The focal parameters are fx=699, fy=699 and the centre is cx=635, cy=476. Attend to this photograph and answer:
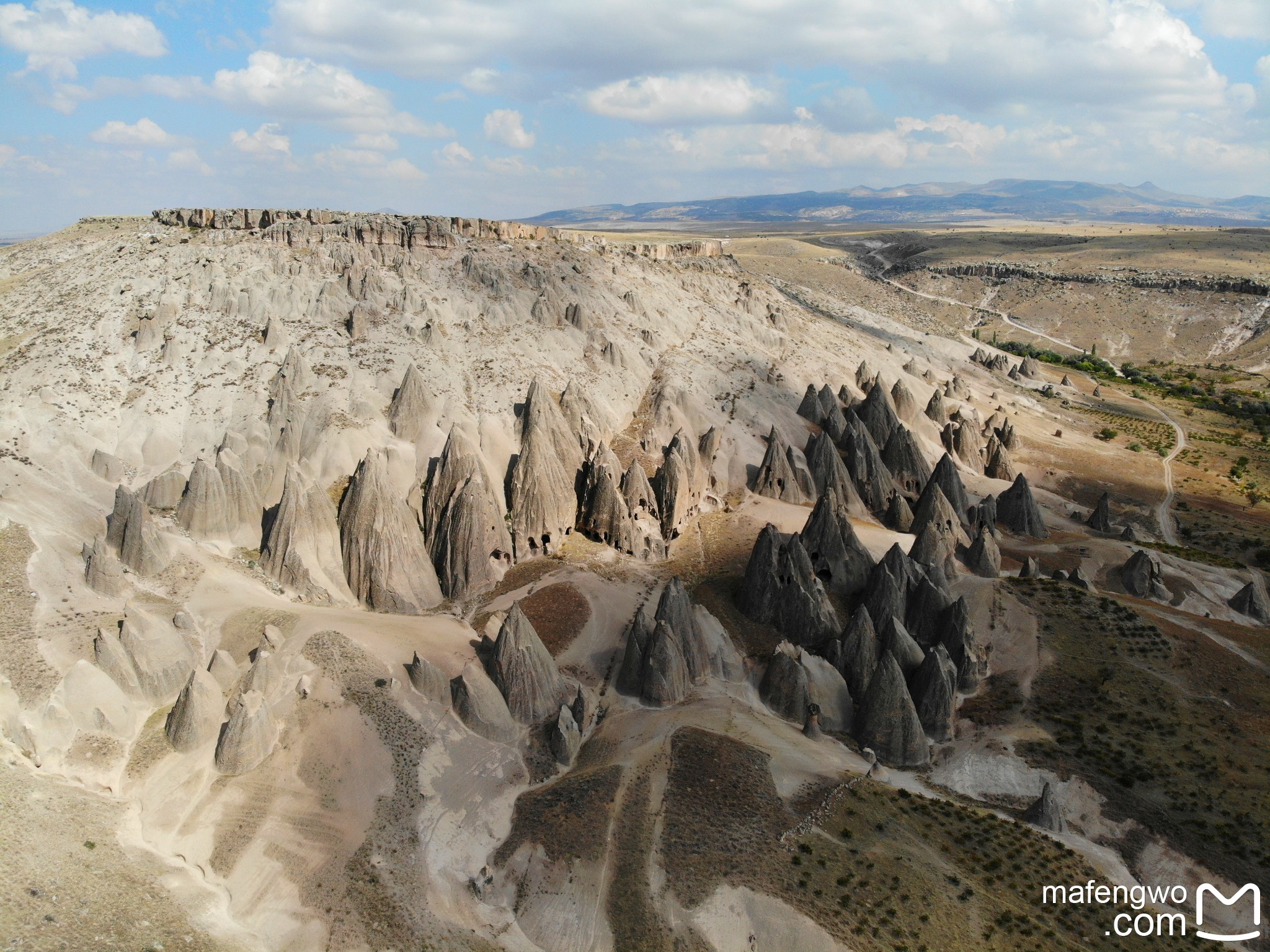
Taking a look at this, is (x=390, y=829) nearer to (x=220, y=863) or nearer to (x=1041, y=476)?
(x=220, y=863)

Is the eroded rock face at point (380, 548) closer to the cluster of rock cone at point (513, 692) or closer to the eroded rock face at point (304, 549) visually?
the eroded rock face at point (304, 549)

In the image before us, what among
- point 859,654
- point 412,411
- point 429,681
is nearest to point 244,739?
point 429,681

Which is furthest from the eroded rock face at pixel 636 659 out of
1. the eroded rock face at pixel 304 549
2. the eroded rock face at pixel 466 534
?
the eroded rock face at pixel 304 549

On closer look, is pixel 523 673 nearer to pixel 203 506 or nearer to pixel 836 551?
pixel 203 506

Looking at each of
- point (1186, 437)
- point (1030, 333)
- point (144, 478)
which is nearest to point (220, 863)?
point (144, 478)

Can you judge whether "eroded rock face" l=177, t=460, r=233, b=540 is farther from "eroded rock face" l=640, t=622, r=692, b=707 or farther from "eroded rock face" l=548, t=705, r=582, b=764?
"eroded rock face" l=640, t=622, r=692, b=707

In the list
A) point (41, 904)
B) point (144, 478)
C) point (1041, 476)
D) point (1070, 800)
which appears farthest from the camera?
point (1041, 476)
